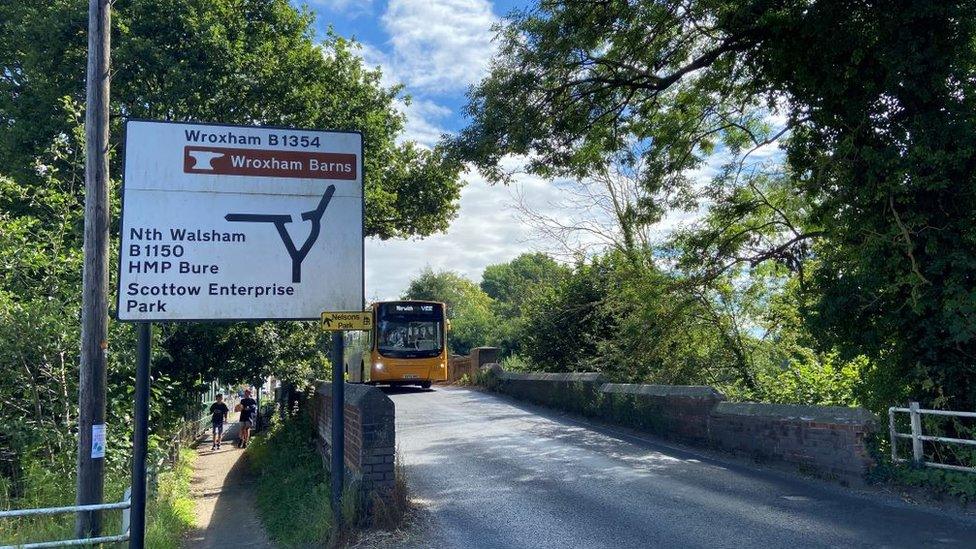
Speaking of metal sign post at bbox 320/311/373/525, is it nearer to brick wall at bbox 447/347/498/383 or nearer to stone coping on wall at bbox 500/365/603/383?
stone coping on wall at bbox 500/365/603/383

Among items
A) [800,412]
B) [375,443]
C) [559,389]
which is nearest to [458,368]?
[559,389]

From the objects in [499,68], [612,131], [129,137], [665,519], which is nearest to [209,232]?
[129,137]

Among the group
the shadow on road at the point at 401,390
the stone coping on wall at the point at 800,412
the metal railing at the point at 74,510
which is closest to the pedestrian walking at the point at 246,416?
the shadow on road at the point at 401,390

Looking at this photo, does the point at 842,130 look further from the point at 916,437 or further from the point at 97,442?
the point at 97,442

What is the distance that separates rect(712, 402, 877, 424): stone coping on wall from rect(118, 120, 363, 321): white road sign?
5.97 meters

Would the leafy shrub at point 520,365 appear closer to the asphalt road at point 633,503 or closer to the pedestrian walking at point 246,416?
the pedestrian walking at point 246,416

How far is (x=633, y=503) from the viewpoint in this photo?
7.90 meters

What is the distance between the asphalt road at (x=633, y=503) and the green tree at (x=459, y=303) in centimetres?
4070

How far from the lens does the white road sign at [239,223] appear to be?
6.94 metres

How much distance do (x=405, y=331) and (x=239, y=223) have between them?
60.9 ft

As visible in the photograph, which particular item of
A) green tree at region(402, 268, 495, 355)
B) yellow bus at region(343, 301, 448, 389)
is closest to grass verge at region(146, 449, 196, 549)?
yellow bus at region(343, 301, 448, 389)

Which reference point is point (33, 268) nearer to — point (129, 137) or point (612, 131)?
point (129, 137)

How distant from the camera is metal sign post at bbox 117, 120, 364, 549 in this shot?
6883 mm

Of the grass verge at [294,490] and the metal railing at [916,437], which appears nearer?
the grass verge at [294,490]
